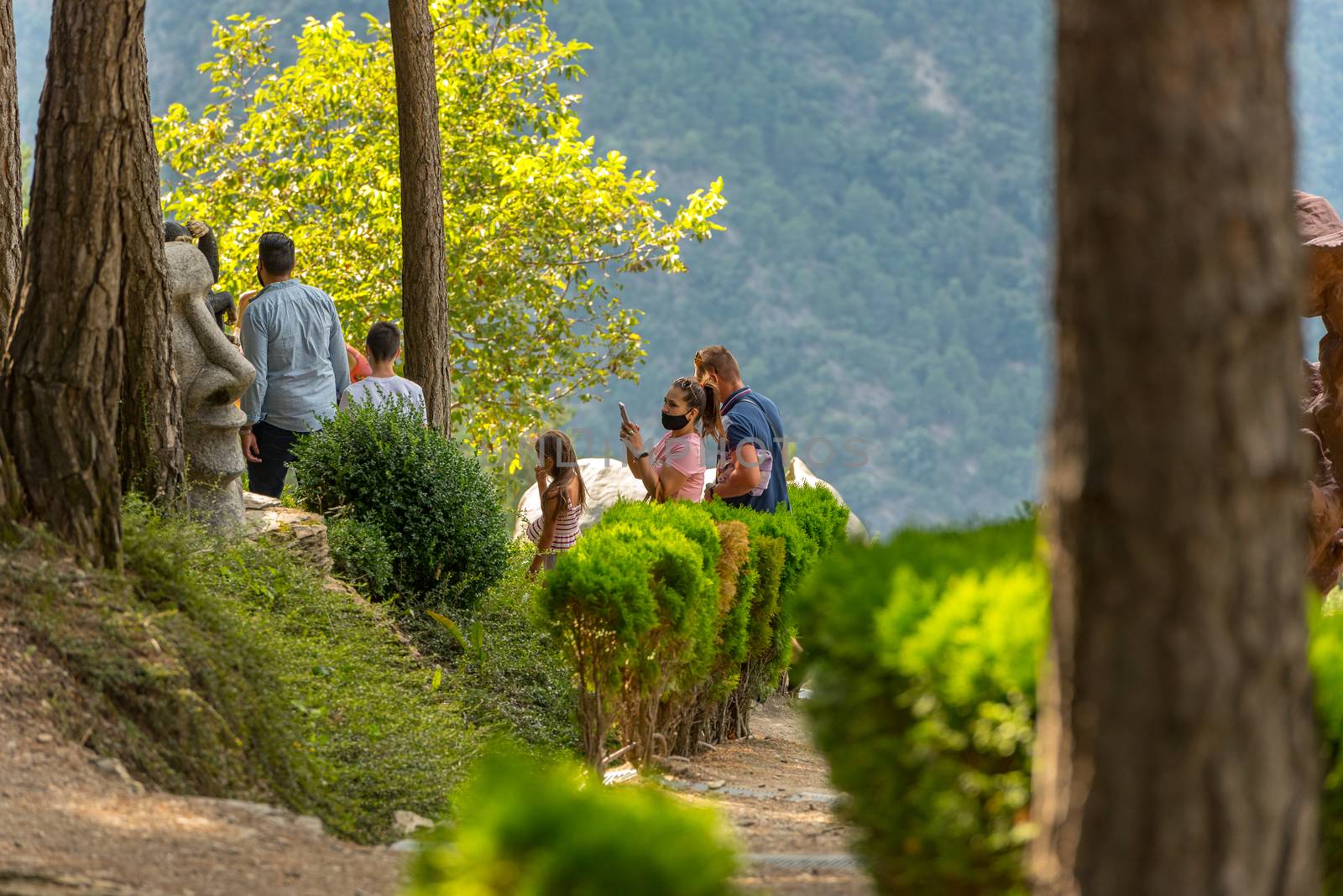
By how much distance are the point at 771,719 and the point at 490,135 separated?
12.9 metres

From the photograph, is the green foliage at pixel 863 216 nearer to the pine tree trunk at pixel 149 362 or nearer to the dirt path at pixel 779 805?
the dirt path at pixel 779 805

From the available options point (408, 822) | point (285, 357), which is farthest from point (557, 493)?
point (408, 822)

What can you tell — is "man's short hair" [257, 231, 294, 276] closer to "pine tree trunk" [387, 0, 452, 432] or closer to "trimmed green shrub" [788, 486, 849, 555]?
"pine tree trunk" [387, 0, 452, 432]

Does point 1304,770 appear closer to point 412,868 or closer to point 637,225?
point 412,868

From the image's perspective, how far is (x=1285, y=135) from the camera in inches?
92.5

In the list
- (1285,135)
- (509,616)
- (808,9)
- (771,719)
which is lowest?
(771,719)

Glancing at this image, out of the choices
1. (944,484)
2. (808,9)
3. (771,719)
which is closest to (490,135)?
(771,719)

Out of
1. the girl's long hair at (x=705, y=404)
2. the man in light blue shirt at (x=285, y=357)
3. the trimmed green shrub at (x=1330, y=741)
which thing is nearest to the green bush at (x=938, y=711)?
the trimmed green shrub at (x=1330, y=741)

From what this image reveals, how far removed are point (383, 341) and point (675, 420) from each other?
7.12 ft

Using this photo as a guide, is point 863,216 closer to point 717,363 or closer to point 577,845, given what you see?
point 717,363

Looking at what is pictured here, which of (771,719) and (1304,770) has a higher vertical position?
(1304,770)

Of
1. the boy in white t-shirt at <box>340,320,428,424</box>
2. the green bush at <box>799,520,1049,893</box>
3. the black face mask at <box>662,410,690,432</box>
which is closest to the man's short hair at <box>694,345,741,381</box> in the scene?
the black face mask at <box>662,410,690,432</box>

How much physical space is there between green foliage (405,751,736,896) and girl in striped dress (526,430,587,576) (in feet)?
25.0

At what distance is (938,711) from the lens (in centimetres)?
300
